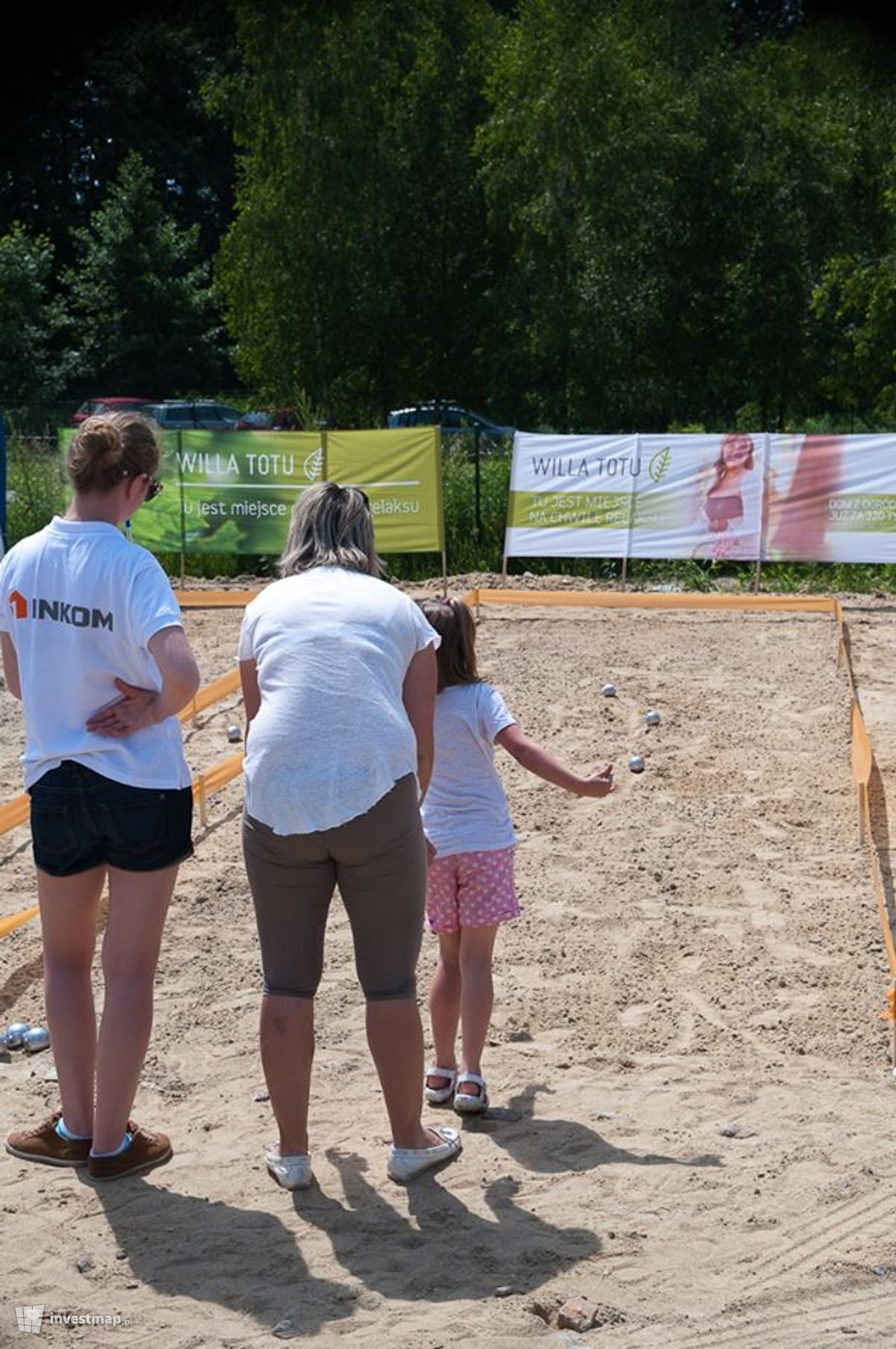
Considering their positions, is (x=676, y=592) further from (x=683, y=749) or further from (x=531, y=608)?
(x=683, y=749)

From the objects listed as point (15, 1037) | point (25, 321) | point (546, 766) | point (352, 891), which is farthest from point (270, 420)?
point (352, 891)

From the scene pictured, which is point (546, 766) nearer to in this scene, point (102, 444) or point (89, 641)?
point (89, 641)

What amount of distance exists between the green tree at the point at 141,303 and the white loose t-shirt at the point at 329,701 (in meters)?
39.5

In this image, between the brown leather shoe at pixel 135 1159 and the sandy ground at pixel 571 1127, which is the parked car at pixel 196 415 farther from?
the brown leather shoe at pixel 135 1159

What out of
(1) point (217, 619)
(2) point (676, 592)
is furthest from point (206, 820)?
(2) point (676, 592)

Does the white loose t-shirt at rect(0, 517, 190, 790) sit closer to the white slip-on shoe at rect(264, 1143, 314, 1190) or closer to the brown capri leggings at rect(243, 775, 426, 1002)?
the brown capri leggings at rect(243, 775, 426, 1002)

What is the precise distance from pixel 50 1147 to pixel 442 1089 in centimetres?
117

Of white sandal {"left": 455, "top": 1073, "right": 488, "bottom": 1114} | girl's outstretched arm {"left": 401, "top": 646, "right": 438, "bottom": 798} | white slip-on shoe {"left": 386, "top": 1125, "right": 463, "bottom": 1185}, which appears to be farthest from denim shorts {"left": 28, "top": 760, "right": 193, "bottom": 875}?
white sandal {"left": 455, "top": 1073, "right": 488, "bottom": 1114}

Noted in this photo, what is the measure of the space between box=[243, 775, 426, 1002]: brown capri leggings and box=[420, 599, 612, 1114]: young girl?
678mm

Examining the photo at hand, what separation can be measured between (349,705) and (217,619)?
38.7 feet

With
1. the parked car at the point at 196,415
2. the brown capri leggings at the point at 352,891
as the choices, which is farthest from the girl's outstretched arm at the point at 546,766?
the parked car at the point at 196,415

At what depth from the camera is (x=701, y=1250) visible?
3.84 m

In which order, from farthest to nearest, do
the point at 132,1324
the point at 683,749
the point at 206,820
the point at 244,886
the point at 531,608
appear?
the point at 531,608
the point at 683,749
the point at 206,820
the point at 244,886
the point at 132,1324

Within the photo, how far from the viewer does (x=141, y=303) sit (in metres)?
43.3
